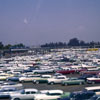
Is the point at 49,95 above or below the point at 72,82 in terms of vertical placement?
above

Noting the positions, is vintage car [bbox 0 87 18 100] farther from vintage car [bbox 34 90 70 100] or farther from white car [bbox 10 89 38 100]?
vintage car [bbox 34 90 70 100]

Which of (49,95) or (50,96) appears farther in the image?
(49,95)

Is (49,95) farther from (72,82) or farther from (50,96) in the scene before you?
(72,82)

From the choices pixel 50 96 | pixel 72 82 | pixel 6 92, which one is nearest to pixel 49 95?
pixel 50 96

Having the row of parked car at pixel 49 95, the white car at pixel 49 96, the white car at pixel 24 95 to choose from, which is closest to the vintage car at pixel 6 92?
the row of parked car at pixel 49 95

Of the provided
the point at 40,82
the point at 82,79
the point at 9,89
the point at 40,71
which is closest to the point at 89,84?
the point at 82,79

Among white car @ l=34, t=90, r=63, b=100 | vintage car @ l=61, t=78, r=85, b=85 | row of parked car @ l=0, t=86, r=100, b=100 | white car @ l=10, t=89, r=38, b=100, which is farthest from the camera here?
vintage car @ l=61, t=78, r=85, b=85

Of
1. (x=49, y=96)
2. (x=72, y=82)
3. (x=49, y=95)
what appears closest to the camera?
(x=49, y=96)

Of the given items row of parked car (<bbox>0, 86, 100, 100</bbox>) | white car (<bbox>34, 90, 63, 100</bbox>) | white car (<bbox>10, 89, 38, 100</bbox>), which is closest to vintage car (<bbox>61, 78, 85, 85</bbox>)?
row of parked car (<bbox>0, 86, 100, 100</bbox>)

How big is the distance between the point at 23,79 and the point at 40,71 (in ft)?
13.8

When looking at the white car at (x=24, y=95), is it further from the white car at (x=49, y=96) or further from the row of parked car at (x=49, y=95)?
the white car at (x=49, y=96)

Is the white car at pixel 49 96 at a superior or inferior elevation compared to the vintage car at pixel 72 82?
superior

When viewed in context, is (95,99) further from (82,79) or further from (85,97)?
(82,79)

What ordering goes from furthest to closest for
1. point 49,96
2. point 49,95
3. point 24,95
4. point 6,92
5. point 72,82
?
point 72,82 < point 6,92 < point 24,95 < point 49,95 < point 49,96
